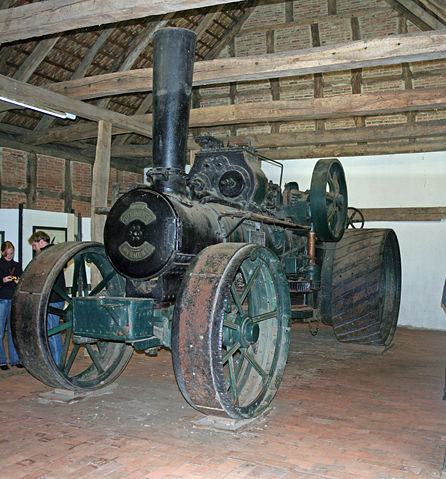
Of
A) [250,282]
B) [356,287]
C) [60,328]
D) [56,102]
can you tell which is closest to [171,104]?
[250,282]

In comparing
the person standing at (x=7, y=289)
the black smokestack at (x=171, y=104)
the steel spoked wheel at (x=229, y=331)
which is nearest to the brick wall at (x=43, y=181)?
the person standing at (x=7, y=289)

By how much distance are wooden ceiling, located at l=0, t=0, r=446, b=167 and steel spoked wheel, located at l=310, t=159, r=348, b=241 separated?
93cm

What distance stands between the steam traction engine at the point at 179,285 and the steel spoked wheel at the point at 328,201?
76 centimetres

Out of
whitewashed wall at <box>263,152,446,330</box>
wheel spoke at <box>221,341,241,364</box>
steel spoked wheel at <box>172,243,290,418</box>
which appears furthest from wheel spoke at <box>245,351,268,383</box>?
whitewashed wall at <box>263,152,446,330</box>

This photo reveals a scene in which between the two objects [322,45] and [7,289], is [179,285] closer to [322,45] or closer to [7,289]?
[7,289]

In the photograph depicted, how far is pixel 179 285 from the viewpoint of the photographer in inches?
157

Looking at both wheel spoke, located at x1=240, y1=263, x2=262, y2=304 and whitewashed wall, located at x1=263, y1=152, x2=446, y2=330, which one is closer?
wheel spoke, located at x1=240, y1=263, x2=262, y2=304

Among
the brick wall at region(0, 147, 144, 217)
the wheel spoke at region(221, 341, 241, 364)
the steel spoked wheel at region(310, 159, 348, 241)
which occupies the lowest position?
the wheel spoke at region(221, 341, 241, 364)

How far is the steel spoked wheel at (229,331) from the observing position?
10.2 feet

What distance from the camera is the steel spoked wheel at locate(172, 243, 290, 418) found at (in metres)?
3.11

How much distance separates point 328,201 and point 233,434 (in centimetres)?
337

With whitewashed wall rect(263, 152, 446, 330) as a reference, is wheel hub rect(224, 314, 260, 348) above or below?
below

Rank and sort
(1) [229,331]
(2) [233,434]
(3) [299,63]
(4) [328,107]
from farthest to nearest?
1. (4) [328,107]
2. (3) [299,63]
3. (1) [229,331]
4. (2) [233,434]

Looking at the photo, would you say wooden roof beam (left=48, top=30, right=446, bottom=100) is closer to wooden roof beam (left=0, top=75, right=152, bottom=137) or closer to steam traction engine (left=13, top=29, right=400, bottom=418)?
wooden roof beam (left=0, top=75, right=152, bottom=137)
